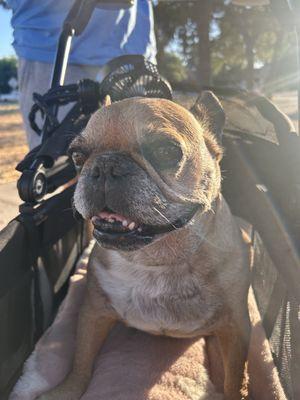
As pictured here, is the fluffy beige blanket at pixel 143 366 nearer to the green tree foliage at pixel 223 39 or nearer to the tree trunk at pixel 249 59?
the green tree foliage at pixel 223 39

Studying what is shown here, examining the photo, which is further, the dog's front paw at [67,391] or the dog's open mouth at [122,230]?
the dog's front paw at [67,391]

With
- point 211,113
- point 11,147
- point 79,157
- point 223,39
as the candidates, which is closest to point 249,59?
point 223,39

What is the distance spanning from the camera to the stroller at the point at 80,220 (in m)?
1.38

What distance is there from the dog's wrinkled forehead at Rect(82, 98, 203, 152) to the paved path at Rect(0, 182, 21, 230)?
1692 mm

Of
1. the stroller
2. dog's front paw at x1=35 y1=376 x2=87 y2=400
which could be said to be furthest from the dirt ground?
dog's front paw at x1=35 y1=376 x2=87 y2=400

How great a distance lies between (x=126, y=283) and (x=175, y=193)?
0.41 m

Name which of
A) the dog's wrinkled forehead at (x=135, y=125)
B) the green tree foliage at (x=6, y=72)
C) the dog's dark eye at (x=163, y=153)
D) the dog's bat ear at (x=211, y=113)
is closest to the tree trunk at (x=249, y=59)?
the dog's bat ear at (x=211, y=113)

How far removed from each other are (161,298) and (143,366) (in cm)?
28

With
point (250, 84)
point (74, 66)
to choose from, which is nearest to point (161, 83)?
point (74, 66)

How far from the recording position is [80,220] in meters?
1.75

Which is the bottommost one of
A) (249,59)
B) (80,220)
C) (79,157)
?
(80,220)

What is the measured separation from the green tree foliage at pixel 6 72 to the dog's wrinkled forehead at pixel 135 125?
33591mm

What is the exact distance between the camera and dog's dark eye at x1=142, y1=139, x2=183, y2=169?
49.5 inches

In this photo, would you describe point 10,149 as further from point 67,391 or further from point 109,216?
point 109,216
